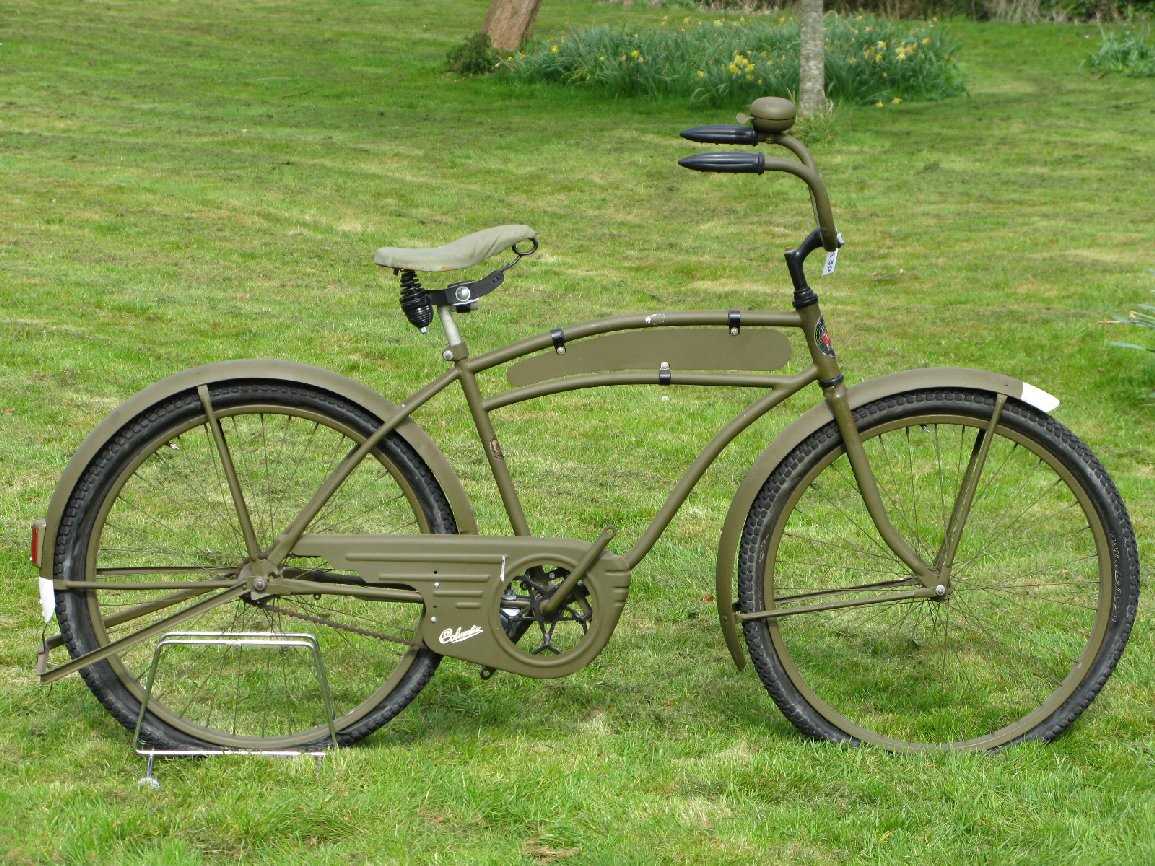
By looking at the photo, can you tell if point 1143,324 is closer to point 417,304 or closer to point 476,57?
point 417,304

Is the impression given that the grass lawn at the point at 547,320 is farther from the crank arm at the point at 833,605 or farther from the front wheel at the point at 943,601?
the crank arm at the point at 833,605

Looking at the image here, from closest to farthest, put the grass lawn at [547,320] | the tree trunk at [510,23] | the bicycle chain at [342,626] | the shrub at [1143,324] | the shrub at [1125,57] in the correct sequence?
the grass lawn at [547,320] → the bicycle chain at [342,626] → the shrub at [1143,324] → the shrub at [1125,57] → the tree trunk at [510,23]

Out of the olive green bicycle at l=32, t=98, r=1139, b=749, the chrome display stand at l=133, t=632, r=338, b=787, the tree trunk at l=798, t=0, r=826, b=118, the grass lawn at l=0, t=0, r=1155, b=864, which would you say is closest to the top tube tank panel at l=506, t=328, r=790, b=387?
the olive green bicycle at l=32, t=98, r=1139, b=749

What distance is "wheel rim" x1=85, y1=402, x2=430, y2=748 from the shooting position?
4.22m

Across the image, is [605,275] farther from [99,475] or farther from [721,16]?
[721,16]

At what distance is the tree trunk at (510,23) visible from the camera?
20844mm

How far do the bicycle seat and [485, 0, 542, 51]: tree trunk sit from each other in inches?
678

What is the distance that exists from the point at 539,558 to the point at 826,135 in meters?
12.9

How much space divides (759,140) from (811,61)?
1262 centimetres

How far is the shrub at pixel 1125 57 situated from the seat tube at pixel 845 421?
1784 cm

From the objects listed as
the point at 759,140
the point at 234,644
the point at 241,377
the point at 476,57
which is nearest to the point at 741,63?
the point at 476,57

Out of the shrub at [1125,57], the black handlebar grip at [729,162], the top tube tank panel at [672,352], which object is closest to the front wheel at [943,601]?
the top tube tank panel at [672,352]

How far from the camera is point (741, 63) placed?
694 inches

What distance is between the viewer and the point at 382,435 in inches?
163
